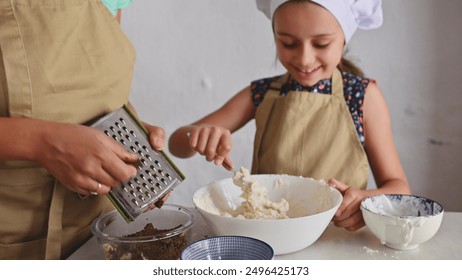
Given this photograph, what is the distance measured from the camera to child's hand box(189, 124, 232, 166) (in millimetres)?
553

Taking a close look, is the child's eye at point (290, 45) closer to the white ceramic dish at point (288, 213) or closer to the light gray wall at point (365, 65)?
the light gray wall at point (365, 65)

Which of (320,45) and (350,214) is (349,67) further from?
(350,214)

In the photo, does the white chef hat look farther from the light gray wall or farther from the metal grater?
the metal grater

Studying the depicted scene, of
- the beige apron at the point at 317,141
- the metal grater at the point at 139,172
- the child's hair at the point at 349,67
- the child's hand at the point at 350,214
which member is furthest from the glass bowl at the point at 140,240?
the child's hair at the point at 349,67

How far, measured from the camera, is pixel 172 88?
2.31 ft

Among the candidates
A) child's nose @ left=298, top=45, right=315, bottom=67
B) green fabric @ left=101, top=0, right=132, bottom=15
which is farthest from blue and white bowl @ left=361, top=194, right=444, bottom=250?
green fabric @ left=101, top=0, right=132, bottom=15

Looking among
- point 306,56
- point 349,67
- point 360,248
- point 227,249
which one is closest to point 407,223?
point 360,248

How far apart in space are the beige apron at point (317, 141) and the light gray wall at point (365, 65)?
7cm

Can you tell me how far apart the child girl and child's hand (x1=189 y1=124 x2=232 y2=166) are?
4.0 inches

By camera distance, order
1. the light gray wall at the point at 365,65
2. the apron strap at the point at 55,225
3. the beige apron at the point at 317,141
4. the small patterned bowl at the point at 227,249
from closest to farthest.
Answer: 1. the small patterned bowl at the point at 227,249
2. the apron strap at the point at 55,225
3. the light gray wall at the point at 365,65
4. the beige apron at the point at 317,141

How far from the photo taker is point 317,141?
0.75 metres

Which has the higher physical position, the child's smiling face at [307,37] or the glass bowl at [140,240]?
the child's smiling face at [307,37]

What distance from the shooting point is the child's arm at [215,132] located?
0.56 meters

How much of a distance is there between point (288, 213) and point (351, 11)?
32 cm
